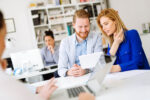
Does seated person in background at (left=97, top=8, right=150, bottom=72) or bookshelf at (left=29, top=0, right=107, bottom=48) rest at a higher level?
bookshelf at (left=29, top=0, right=107, bottom=48)

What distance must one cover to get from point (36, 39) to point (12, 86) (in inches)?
177

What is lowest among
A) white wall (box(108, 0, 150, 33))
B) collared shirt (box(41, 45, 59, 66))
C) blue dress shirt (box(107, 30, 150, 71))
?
collared shirt (box(41, 45, 59, 66))

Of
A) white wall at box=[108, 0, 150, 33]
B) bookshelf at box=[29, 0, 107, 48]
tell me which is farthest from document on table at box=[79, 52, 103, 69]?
white wall at box=[108, 0, 150, 33]

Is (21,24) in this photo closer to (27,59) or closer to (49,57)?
(49,57)

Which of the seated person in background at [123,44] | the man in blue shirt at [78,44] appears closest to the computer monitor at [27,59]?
the man in blue shirt at [78,44]

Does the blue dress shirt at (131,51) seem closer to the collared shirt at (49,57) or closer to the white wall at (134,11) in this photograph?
the collared shirt at (49,57)

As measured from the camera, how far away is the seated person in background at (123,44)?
6.34 feet

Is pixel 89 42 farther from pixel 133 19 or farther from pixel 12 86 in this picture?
pixel 133 19

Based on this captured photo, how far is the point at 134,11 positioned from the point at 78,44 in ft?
11.0

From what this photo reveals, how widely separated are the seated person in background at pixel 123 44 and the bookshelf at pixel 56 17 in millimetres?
3001

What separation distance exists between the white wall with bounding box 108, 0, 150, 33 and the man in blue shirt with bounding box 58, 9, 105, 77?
2.95 m

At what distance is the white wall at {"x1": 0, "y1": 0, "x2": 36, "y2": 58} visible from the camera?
196 inches

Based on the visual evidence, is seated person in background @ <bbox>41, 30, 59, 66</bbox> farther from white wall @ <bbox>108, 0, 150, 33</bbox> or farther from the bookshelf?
white wall @ <bbox>108, 0, 150, 33</bbox>

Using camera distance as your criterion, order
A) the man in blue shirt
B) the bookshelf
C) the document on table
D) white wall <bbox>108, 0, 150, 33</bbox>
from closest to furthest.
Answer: the document on table → the man in blue shirt → white wall <bbox>108, 0, 150, 33</bbox> → the bookshelf
